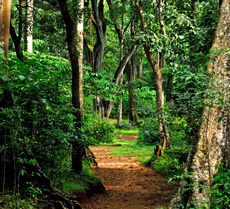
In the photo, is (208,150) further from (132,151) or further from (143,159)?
(132,151)

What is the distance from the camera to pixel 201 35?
8055 mm

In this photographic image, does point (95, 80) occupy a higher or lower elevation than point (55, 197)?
higher

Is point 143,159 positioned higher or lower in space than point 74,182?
lower

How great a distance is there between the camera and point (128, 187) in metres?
7.93

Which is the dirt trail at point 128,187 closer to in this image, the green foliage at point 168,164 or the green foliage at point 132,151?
the green foliage at point 168,164

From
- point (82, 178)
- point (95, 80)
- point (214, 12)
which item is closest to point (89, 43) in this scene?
point (95, 80)

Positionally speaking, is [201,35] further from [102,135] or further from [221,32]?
[102,135]

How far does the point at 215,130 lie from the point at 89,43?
Answer: 13783 mm

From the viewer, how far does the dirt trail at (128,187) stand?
620cm

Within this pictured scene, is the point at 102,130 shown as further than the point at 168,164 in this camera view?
Yes

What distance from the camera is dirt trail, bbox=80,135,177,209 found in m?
6.20

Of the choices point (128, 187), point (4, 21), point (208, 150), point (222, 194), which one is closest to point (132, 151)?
point (128, 187)

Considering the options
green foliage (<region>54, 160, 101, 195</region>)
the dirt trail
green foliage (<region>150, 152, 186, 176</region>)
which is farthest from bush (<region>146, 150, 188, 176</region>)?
green foliage (<region>54, 160, 101, 195</region>)

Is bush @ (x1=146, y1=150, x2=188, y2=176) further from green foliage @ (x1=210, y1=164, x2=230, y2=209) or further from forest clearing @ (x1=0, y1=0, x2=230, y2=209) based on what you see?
green foliage @ (x1=210, y1=164, x2=230, y2=209)
